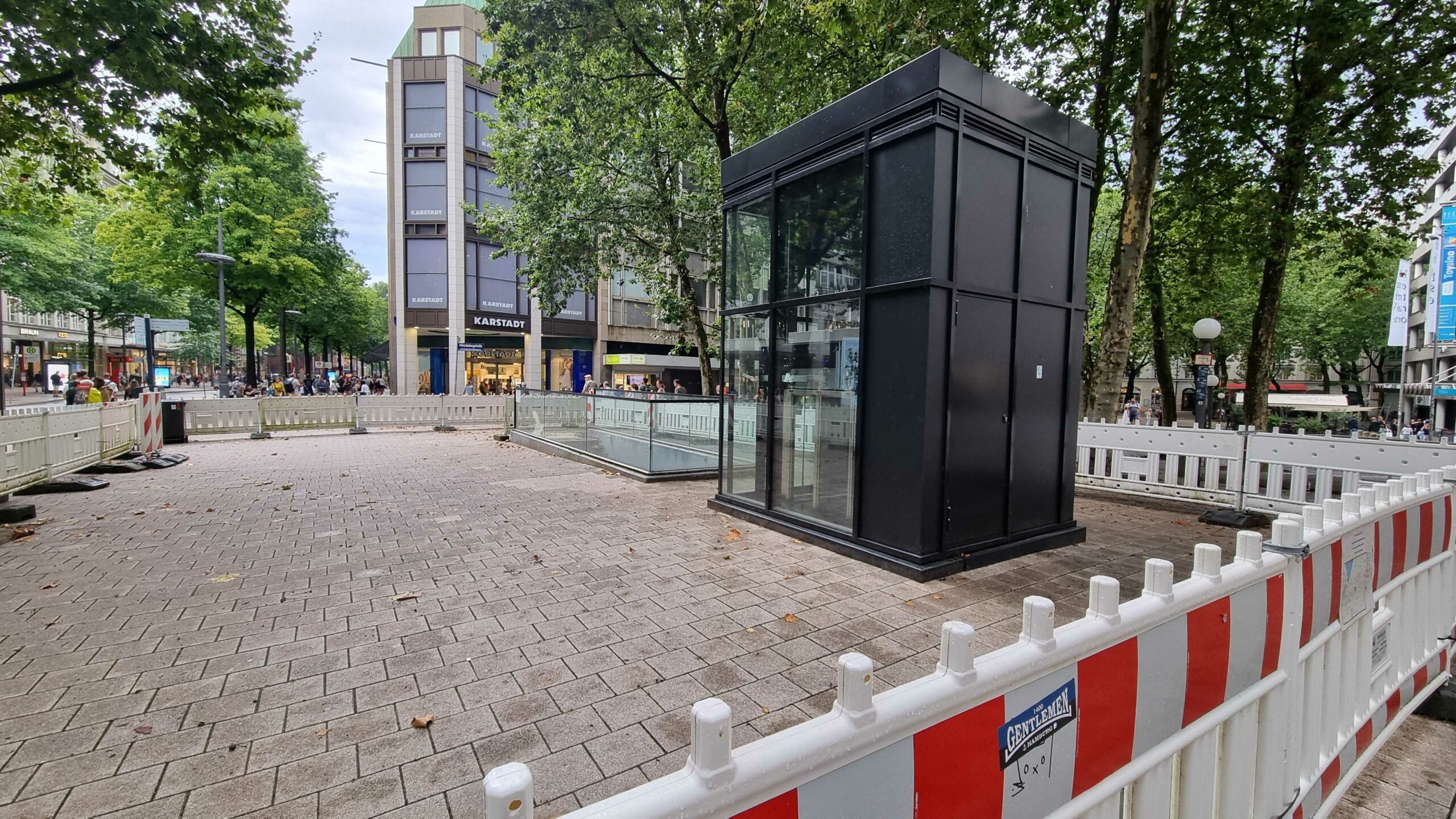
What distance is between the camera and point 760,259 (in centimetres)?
709

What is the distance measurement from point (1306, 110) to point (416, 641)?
619 inches

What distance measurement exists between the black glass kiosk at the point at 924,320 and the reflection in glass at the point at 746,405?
0.06 meters

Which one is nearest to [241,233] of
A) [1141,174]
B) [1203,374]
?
[1141,174]

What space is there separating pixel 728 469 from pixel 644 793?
22.5 ft

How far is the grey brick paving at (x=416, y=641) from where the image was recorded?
251 cm

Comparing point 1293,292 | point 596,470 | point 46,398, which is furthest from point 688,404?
point 46,398

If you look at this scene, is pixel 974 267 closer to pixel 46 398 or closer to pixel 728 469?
pixel 728 469

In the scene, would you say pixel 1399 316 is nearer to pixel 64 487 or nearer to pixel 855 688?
pixel 855 688

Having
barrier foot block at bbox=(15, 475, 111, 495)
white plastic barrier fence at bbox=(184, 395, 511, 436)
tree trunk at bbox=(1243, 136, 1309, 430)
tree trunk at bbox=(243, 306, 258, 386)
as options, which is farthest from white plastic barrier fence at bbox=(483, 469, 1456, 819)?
tree trunk at bbox=(243, 306, 258, 386)

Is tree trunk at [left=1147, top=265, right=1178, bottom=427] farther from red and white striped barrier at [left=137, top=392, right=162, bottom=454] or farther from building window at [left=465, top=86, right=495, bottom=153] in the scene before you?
building window at [left=465, top=86, right=495, bottom=153]

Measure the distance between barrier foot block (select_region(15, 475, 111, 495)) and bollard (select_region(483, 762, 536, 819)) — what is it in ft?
37.6

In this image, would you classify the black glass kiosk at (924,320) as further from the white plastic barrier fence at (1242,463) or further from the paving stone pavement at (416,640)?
the white plastic barrier fence at (1242,463)

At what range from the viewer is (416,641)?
3727 mm

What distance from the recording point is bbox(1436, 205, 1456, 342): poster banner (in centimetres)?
2631
